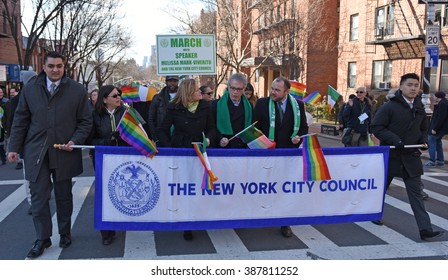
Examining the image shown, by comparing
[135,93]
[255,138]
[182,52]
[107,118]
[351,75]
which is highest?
[351,75]

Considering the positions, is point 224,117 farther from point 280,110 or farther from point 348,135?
point 348,135

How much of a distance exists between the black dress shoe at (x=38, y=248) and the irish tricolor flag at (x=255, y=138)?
259cm

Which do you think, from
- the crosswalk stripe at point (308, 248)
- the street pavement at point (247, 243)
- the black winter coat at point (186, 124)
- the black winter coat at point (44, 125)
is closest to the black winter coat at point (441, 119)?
the street pavement at point (247, 243)

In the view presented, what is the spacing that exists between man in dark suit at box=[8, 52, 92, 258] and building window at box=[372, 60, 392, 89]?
21.6 m

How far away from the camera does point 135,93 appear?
8.62 metres

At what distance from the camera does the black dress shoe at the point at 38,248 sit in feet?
14.5

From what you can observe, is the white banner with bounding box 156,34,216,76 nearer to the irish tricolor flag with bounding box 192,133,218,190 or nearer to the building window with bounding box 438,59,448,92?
the irish tricolor flag with bounding box 192,133,218,190

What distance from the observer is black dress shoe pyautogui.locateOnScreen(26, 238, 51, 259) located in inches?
174

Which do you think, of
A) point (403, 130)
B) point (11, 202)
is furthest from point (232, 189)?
point (11, 202)

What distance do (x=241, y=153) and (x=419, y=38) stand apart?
18.4 m

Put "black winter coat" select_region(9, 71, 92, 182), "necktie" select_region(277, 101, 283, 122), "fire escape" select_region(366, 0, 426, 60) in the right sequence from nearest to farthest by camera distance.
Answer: "black winter coat" select_region(9, 71, 92, 182) → "necktie" select_region(277, 101, 283, 122) → "fire escape" select_region(366, 0, 426, 60)

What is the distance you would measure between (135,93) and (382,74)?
1906cm

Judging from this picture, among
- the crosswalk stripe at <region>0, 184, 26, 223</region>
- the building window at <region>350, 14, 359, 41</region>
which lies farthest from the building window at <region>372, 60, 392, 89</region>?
the crosswalk stripe at <region>0, 184, 26, 223</region>

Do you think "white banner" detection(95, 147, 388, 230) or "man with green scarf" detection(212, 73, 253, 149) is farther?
"man with green scarf" detection(212, 73, 253, 149)
